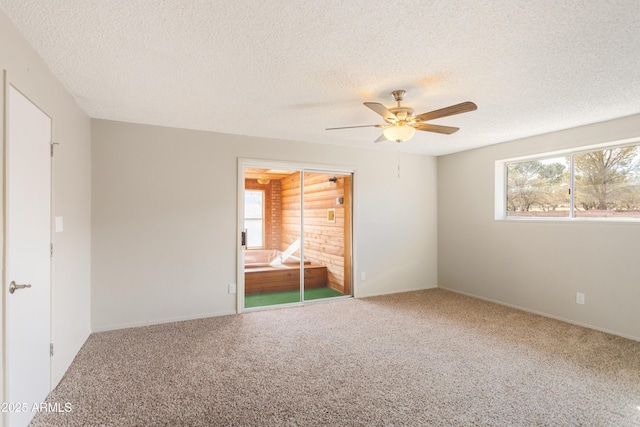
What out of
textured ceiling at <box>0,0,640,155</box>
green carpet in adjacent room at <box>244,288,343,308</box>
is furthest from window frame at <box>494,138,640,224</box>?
green carpet in adjacent room at <box>244,288,343,308</box>

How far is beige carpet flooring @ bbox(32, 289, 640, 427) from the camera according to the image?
6.82ft

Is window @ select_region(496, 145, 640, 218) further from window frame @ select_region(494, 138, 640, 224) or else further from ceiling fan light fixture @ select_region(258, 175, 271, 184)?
ceiling fan light fixture @ select_region(258, 175, 271, 184)

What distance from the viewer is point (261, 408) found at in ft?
7.04

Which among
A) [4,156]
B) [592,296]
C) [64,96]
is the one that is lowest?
[592,296]

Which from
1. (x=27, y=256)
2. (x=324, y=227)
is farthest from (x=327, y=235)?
(x=27, y=256)

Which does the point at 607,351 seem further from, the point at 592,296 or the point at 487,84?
the point at 487,84

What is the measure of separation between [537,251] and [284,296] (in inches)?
135

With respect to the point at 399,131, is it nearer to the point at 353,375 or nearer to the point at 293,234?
the point at 353,375

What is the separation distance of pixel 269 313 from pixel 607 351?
138 inches

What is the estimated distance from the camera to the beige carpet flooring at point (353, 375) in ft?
6.82

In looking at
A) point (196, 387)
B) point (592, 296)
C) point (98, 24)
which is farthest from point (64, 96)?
point (592, 296)

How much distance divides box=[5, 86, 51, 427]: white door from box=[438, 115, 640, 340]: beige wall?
500 centimetres

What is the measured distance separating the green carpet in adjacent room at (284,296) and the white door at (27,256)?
2419 millimetres

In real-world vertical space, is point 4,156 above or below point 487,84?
below
